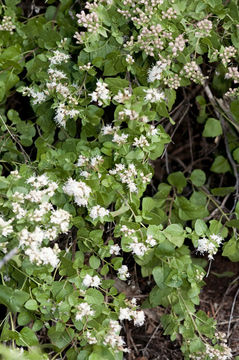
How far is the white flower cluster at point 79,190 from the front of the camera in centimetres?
160

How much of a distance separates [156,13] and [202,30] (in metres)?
0.19

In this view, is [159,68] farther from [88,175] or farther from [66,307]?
[66,307]

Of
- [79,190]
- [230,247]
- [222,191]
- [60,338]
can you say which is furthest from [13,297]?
[222,191]

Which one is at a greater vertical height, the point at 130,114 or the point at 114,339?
the point at 130,114

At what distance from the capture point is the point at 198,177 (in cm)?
237

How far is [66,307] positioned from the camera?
5.40 feet

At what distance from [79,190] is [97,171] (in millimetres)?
167

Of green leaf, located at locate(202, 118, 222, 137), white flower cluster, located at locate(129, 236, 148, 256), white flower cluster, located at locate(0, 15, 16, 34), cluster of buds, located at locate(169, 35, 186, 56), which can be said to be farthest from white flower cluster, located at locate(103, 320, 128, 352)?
white flower cluster, located at locate(0, 15, 16, 34)

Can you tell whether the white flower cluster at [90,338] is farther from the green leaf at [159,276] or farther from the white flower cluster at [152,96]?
the white flower cluster at [152,96]

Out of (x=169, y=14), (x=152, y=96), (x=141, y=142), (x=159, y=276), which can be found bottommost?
(x=159, y=276)

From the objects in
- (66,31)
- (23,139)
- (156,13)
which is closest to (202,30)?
(156,13)

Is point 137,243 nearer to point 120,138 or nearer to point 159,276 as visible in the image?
point 159,276

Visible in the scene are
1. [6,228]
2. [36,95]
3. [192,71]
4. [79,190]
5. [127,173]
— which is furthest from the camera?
[36,95]

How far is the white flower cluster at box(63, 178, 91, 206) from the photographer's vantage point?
160 cm
